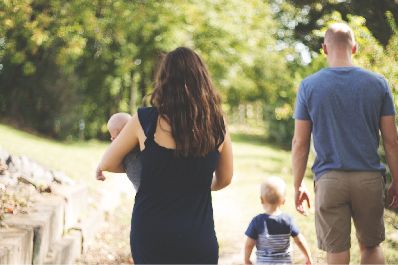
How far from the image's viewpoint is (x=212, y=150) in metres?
2.77

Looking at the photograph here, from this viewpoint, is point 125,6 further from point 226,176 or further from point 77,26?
point 226,176

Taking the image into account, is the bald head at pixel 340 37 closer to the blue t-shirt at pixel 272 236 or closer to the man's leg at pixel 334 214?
the man's leg at pixel 334 214

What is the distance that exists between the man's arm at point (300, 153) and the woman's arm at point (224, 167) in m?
0.73

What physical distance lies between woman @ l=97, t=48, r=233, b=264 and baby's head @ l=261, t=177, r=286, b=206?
1280mm

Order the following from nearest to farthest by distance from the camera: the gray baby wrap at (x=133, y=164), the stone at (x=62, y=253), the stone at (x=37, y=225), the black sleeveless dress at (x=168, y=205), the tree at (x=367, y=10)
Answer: the black sleeveless dress at (x=168, y=205), the gray baby wrap at (x=133, y=164), the stone at (x=37, y=225), the stone at (x=62, y=253), the tree at (x=367, y=10)

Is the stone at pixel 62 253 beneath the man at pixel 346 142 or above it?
beneath

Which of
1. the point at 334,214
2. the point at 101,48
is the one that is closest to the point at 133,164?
the point at 334,214

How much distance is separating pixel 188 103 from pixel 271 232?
1.64 metres

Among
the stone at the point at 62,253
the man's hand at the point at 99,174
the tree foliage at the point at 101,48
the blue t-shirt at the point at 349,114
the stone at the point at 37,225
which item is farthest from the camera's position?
the tree foliage at the point at 101,48

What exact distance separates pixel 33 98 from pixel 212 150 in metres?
14.0

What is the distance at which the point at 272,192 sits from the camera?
401 centimetres

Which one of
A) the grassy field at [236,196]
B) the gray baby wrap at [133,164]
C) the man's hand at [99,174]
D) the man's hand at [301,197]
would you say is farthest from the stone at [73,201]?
the gray baby wrap at [133,164]

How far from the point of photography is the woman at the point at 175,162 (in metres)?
2.67

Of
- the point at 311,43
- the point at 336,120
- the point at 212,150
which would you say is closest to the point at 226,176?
the point at 212,150
